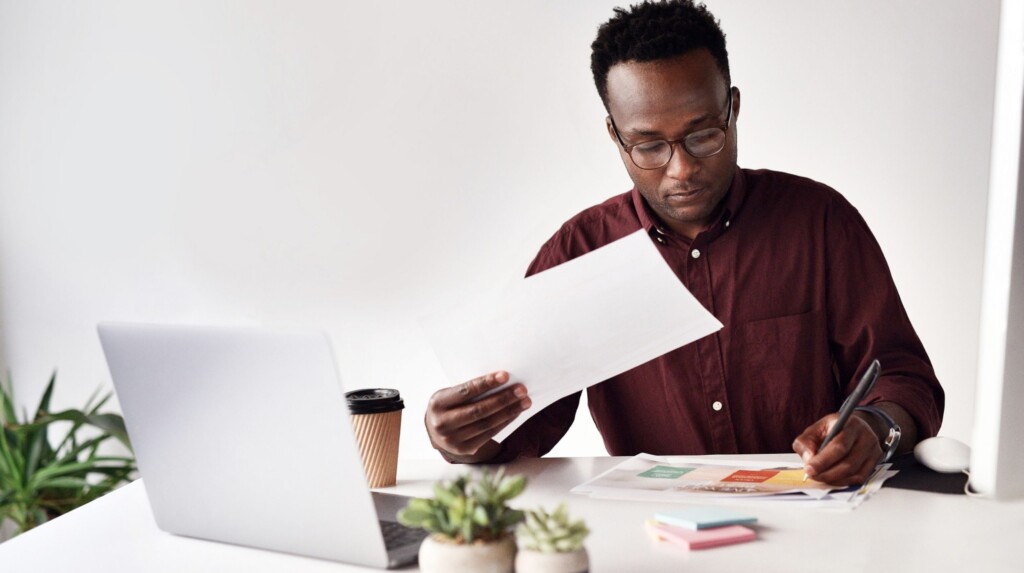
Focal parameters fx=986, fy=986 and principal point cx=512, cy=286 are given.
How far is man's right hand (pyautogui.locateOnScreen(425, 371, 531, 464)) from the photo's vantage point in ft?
4.09

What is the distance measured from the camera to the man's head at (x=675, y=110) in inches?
63.1

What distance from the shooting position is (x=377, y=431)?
1.31 m

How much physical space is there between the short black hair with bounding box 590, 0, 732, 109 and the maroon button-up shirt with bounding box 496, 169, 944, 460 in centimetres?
26

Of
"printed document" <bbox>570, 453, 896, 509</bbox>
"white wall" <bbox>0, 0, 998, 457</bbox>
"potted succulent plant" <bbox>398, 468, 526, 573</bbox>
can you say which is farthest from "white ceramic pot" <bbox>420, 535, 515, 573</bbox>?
"white wall" <bbox>0, 0, 998, 457</bbox>

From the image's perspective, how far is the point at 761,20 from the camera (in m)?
2.52

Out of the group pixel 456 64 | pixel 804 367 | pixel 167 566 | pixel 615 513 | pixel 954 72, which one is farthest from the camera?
pixel 456 64

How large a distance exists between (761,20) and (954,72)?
481mm

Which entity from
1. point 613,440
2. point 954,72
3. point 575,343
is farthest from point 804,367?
point 954,72

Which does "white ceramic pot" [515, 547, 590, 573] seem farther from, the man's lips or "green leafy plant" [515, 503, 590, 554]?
the man's lips

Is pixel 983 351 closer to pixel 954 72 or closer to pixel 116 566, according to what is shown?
pixel 116 566

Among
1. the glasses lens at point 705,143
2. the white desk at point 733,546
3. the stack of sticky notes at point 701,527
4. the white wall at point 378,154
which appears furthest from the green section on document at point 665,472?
the white wall at point 378,154

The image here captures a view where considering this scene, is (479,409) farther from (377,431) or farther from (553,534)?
(553,534)

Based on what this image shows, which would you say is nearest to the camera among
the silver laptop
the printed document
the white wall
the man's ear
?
the silver laptop

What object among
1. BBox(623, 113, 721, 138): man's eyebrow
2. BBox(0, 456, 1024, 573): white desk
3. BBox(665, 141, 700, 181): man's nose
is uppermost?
BBox(623, 113, 721, 138): man's eyebrow
